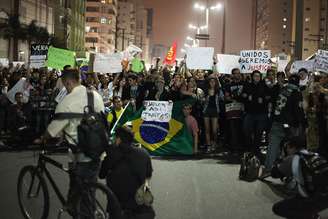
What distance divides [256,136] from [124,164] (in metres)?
6.09

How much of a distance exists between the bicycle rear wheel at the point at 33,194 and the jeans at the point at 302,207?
280 cm

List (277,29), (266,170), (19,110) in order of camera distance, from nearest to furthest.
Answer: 1. (266,170)
2. (19,110)
3. (277,29)

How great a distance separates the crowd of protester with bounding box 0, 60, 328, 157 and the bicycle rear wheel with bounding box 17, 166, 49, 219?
3.64 meters

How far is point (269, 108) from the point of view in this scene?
1212 centimetres

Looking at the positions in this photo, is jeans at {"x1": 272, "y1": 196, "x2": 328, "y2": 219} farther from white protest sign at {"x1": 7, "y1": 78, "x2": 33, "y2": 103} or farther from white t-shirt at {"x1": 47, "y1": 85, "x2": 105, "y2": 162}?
white protest sign at {"x1": 7, "y1": 78, "x2": 33, "y2": 103}

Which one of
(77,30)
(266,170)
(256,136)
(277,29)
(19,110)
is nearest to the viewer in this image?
(266,170)

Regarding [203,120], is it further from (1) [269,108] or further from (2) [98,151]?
(2) [98,151]

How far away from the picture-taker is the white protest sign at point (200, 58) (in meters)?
16.9

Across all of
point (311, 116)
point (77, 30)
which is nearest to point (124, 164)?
point (311, 116)

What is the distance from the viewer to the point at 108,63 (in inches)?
648

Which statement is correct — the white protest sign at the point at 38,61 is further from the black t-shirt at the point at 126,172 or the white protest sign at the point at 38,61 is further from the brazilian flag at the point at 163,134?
the black t-shirt at the point at 126,172

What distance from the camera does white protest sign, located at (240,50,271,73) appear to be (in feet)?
49.8

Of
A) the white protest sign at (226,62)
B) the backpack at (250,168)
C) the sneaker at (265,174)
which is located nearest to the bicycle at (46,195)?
the backpack at (250,168)

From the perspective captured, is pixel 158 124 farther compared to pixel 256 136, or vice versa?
pixel 158 124
